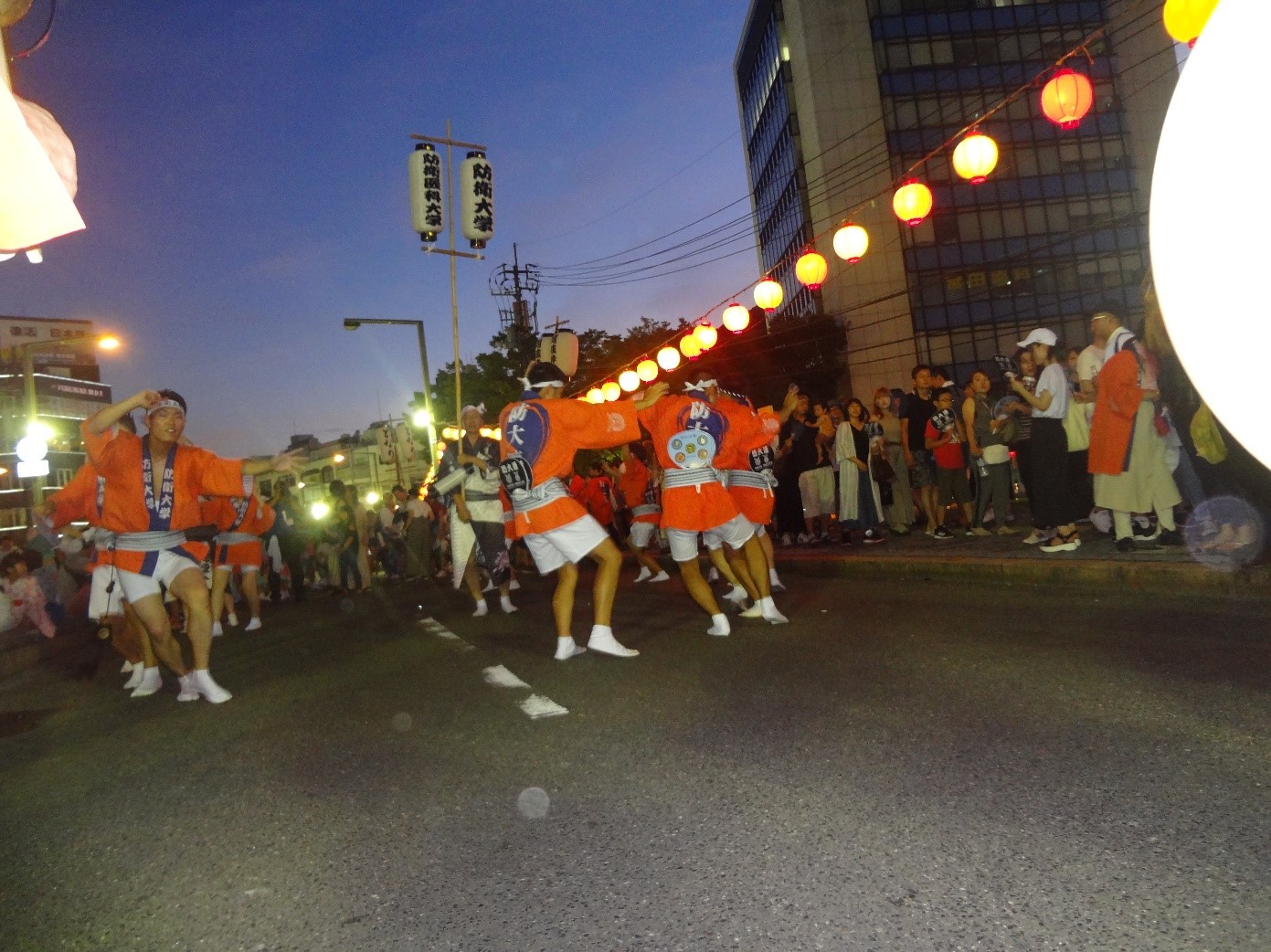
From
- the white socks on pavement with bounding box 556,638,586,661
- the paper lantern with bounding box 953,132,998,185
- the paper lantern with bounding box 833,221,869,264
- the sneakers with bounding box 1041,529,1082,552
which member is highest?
the paper lantern with bounding box 953,132,998,185

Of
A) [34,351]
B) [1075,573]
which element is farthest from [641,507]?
[34,351]

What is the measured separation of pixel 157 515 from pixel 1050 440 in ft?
23.4

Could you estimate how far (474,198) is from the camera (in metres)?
20.5

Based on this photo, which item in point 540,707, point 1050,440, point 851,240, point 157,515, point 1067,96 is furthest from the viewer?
point 851,240

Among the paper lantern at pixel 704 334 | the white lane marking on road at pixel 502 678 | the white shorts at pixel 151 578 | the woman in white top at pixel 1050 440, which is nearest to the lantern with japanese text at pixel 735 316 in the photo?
the paper lantern at pixel 704 334

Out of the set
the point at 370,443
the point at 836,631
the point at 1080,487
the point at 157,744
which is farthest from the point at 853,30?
the point at 370,443

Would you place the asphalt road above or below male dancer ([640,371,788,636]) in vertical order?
below

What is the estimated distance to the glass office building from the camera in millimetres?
36531

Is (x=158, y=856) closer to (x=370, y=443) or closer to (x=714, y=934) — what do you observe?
(x=714, y=934)

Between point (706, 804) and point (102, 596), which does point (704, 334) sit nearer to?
point (102, 596)

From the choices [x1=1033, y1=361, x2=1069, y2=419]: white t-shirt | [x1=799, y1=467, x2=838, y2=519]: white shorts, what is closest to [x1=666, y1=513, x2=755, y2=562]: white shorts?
[x1=1033, y1=361, x2=1069, y2=419]: white t-shirt

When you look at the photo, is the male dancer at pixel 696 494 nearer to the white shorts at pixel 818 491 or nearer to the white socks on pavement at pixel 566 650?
the white socks on pavement at pixel 566 650

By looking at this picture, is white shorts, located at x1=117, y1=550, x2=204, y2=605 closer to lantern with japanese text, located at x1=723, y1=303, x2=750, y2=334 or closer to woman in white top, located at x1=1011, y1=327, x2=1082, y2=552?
woman in white top, located at x1=1011, y1=327, x2=1082, y2=552

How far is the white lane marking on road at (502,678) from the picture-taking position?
5.46 metres
